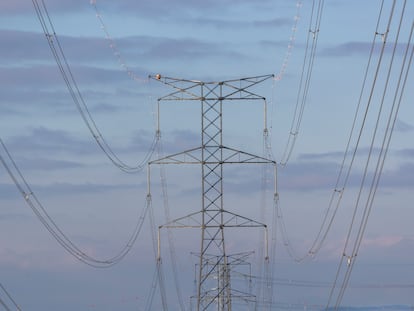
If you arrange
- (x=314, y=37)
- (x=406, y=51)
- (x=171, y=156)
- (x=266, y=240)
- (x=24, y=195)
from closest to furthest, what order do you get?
(x=406, y=51)
(x=24, y=195)
(x=314, y=37)
(x=171, y=156)
(x=266, y=240)

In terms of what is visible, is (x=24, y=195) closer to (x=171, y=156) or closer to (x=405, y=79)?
(x=405, y=79)

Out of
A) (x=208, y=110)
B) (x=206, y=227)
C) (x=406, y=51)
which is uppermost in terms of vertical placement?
(x=208, y=110)

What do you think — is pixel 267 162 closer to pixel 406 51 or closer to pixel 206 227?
pixel 206 227

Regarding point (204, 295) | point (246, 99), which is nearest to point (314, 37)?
point (246, 99)

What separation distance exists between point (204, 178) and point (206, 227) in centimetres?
365

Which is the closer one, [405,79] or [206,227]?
[405,79]

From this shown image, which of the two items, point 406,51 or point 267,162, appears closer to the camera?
point 406,51

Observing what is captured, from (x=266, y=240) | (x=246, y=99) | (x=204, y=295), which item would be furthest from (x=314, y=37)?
(x=204, y=295)

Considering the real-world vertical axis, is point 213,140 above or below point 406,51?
above

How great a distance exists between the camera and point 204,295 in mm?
105688

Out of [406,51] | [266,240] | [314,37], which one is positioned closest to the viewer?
[406,51]

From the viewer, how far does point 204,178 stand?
305ft

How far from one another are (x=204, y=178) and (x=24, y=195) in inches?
1572

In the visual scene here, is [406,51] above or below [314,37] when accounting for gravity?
below
